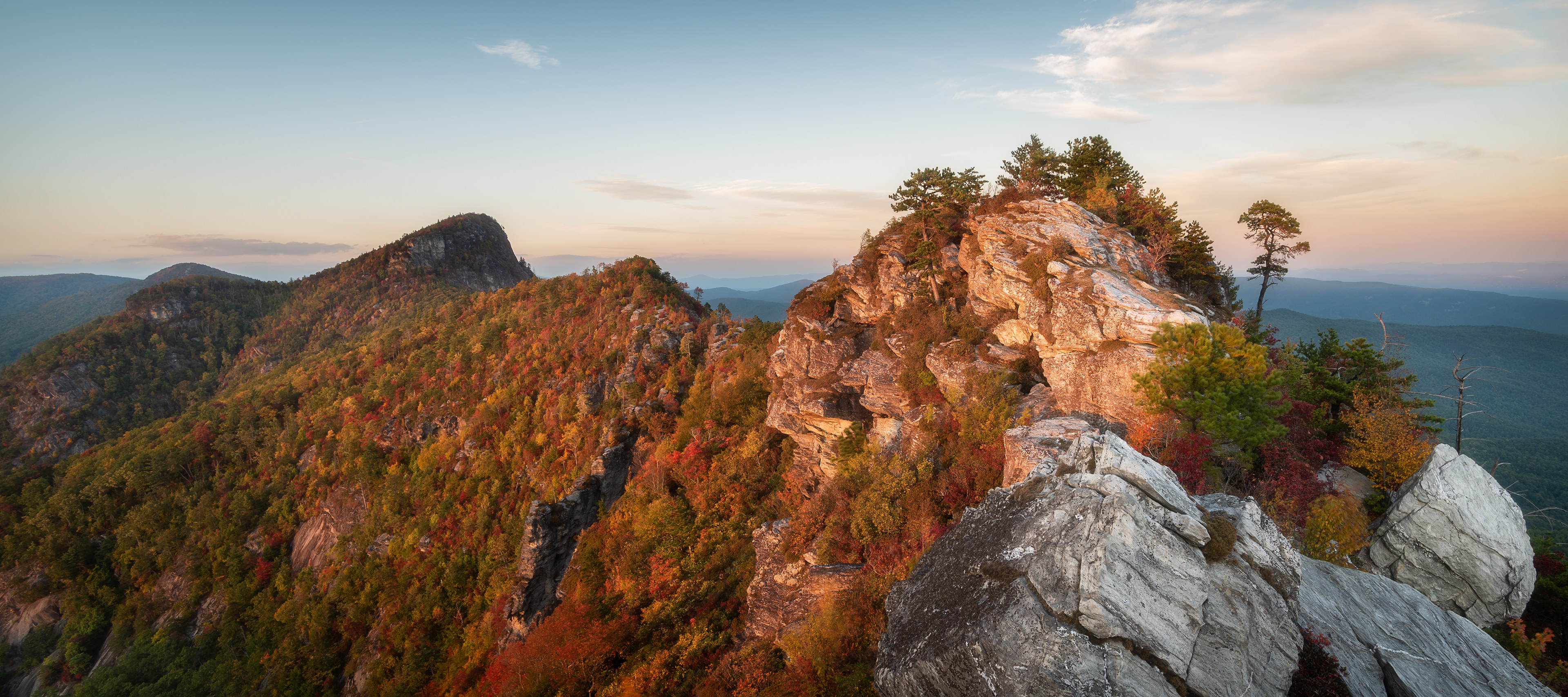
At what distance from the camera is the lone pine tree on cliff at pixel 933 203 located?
28.2 m

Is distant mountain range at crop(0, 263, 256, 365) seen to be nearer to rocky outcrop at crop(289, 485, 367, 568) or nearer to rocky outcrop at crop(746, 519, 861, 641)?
rocky outcrop at crop(289, 485, 367, 568)

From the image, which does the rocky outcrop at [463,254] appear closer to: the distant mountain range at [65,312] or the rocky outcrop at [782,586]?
the distant mountain range at [65,312]

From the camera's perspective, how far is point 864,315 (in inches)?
1220

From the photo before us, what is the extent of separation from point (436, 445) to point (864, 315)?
47.3 m

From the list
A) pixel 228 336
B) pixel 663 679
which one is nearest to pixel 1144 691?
pixel 663 679

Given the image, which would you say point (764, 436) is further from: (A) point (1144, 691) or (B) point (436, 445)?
(B) point (436, 445)

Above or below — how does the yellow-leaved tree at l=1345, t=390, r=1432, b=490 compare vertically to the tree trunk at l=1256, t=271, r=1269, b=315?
below

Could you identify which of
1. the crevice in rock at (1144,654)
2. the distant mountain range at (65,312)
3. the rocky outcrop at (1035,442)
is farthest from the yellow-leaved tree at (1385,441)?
the distant mountain range at (65,312)

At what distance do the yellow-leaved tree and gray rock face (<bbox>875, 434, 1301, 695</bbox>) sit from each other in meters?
11.2

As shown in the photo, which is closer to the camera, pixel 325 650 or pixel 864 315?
pixel 864 315

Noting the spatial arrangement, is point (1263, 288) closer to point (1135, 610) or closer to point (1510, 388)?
point (1135, 610)

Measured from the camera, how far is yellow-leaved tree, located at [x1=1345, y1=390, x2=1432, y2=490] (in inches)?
633

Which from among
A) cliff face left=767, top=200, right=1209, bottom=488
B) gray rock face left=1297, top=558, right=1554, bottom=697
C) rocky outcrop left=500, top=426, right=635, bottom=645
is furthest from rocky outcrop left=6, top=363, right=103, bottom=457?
gray rock face left=1297, top=558, right=1554, bottom=697

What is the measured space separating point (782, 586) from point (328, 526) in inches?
2186
